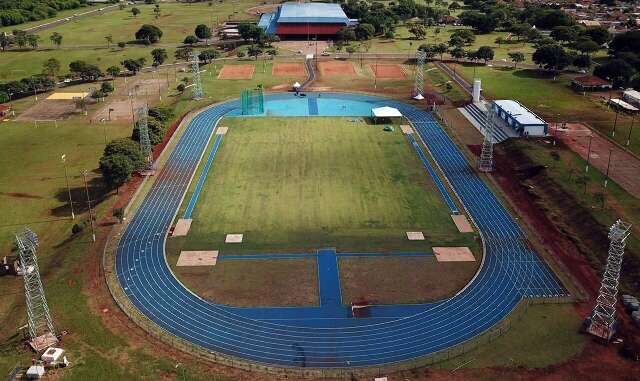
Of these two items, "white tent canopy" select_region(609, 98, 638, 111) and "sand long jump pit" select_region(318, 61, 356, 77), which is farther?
"sand long jump pit" select_region(318, 61, 356, 77)

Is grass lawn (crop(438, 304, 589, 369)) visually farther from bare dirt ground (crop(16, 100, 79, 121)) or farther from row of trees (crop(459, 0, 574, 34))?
row of trees (crop(459, 0, 574, 34))

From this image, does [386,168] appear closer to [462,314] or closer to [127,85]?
[462,314]

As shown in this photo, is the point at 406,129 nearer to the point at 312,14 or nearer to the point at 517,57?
the point at 517,57

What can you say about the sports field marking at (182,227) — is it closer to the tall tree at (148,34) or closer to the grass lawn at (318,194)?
the grass lawn at (318,194)

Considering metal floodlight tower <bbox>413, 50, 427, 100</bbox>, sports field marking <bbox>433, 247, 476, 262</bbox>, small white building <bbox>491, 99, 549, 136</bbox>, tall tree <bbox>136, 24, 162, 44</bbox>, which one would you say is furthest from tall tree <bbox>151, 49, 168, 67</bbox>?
sports field marking <bbox>433, 247, 476, 262</bbox>

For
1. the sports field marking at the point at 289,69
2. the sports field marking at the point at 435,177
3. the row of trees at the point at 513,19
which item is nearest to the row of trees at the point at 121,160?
the sports field marking at the point at 435,177

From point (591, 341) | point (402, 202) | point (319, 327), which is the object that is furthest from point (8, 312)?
point (591, 341)

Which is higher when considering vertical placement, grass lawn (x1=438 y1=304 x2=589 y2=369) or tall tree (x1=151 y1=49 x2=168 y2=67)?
tall tree (x1=151 y1=49 x2=168 y2=67)

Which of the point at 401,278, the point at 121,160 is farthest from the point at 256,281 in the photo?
the point at 121,160

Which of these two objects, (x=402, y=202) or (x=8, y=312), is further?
(x=402, y=202)
